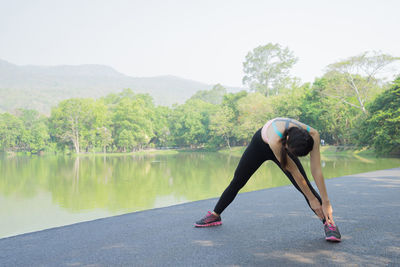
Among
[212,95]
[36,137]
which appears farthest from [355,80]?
[212,95]

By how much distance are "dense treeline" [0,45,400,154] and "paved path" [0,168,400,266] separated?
1342 centimetres

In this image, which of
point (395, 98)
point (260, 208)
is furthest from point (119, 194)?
point (395, 98)

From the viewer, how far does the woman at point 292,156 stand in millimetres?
1809

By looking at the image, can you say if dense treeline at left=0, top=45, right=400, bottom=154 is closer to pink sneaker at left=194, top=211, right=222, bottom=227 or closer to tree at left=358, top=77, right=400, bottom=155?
tree at left=358, top=77, right=400, bottom=155

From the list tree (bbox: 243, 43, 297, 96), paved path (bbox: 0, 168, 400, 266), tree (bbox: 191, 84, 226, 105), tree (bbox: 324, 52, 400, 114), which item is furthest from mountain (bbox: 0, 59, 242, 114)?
paved path (bbox: 0, 168, 400, 266)

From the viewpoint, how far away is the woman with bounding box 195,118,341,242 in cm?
181

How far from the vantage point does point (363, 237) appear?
217 cm

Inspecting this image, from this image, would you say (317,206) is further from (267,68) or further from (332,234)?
(267,68)

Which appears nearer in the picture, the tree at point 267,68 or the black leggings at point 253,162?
the black leggings at point 253,162

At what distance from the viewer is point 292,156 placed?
6.79 feet

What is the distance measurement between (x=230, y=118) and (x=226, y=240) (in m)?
29.3

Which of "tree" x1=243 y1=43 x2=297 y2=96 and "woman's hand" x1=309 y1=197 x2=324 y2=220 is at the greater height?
"tree" x1=243 y1=43 x2=297 y2=96

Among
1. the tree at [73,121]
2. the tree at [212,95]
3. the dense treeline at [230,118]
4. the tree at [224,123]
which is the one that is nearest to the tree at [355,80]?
the dense treeline at [230,118]

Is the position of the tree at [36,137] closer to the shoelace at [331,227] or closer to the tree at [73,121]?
the tree at [73,121]
